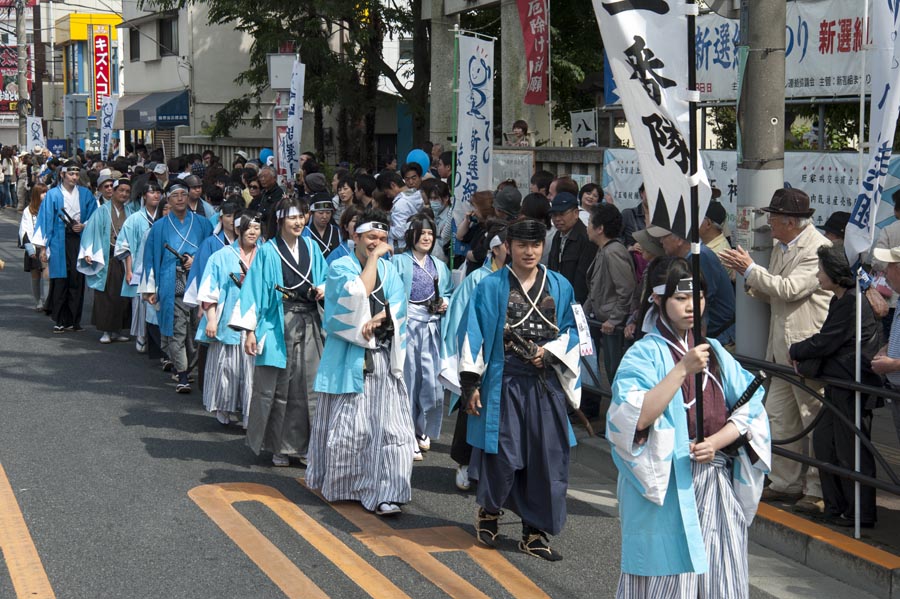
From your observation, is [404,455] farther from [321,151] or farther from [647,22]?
[321,151]

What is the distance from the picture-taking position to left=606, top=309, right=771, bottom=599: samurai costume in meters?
4.21

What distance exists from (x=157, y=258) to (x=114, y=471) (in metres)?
4.13

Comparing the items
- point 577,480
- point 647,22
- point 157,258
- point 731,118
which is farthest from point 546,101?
point 647,22

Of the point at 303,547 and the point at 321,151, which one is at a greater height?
the point at 321,151

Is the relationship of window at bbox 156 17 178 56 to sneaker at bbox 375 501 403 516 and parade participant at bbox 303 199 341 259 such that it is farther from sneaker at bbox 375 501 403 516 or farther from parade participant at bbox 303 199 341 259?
sneaker at bbox 375 501 403 516

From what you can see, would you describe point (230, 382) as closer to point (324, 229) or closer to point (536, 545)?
point (324, 229)

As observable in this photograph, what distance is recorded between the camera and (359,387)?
6945 millimetres

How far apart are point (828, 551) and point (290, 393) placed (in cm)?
383

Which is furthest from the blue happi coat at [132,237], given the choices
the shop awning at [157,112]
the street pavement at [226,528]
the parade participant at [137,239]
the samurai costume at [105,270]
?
the shop awning at [157,112]

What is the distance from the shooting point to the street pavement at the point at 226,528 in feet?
18.4

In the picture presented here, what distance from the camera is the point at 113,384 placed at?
10531mm

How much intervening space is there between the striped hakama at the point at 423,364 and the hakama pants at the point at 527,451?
6.66 ft

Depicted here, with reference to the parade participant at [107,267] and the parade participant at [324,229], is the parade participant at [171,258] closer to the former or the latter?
the parade participant at [107,267]

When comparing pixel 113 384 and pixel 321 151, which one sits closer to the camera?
pixel 113 384
